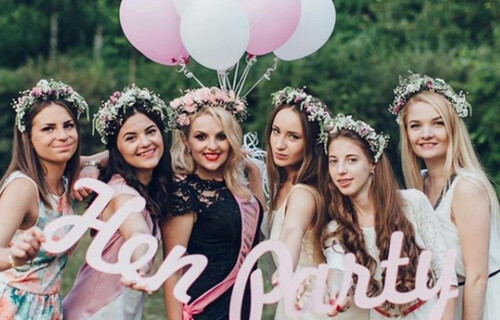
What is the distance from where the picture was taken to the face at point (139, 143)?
462cm

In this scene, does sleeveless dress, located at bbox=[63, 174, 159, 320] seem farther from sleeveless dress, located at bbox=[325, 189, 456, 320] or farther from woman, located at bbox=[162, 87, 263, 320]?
sleeveless dress, located at bbox=[325, 189, 456, 320]

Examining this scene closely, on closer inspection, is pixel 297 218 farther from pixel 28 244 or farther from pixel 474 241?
pixel 28 244

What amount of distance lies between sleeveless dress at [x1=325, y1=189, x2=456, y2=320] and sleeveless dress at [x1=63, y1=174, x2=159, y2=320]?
0.98 meters

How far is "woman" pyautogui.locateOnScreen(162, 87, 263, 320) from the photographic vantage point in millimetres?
4781

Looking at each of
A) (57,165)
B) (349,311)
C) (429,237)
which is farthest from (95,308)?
(429,237)

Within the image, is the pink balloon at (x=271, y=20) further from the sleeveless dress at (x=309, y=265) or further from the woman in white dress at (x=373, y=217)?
the sleeveless dress at (x=309, y=265)

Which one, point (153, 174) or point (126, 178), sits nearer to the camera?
point (126, 178)

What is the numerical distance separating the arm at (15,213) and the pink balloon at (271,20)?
179cm

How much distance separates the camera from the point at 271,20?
5305 mm

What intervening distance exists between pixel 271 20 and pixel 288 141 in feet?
2.72

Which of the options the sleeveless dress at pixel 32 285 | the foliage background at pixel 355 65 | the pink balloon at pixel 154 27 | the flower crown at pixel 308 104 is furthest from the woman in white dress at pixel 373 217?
the foliage background at pixel 355 65

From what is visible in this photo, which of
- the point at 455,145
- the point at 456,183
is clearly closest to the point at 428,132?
the point at 455,145

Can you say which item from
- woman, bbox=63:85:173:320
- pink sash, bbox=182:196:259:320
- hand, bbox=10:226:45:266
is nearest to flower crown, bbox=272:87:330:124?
pink sash, bbox=182:196:259:320

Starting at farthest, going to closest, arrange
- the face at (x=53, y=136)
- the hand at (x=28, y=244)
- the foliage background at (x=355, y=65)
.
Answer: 1. the foliage background at (x=355, y=65)
2. the face at (x=53, y=136)
3. the hand at (x=28, y=244)
